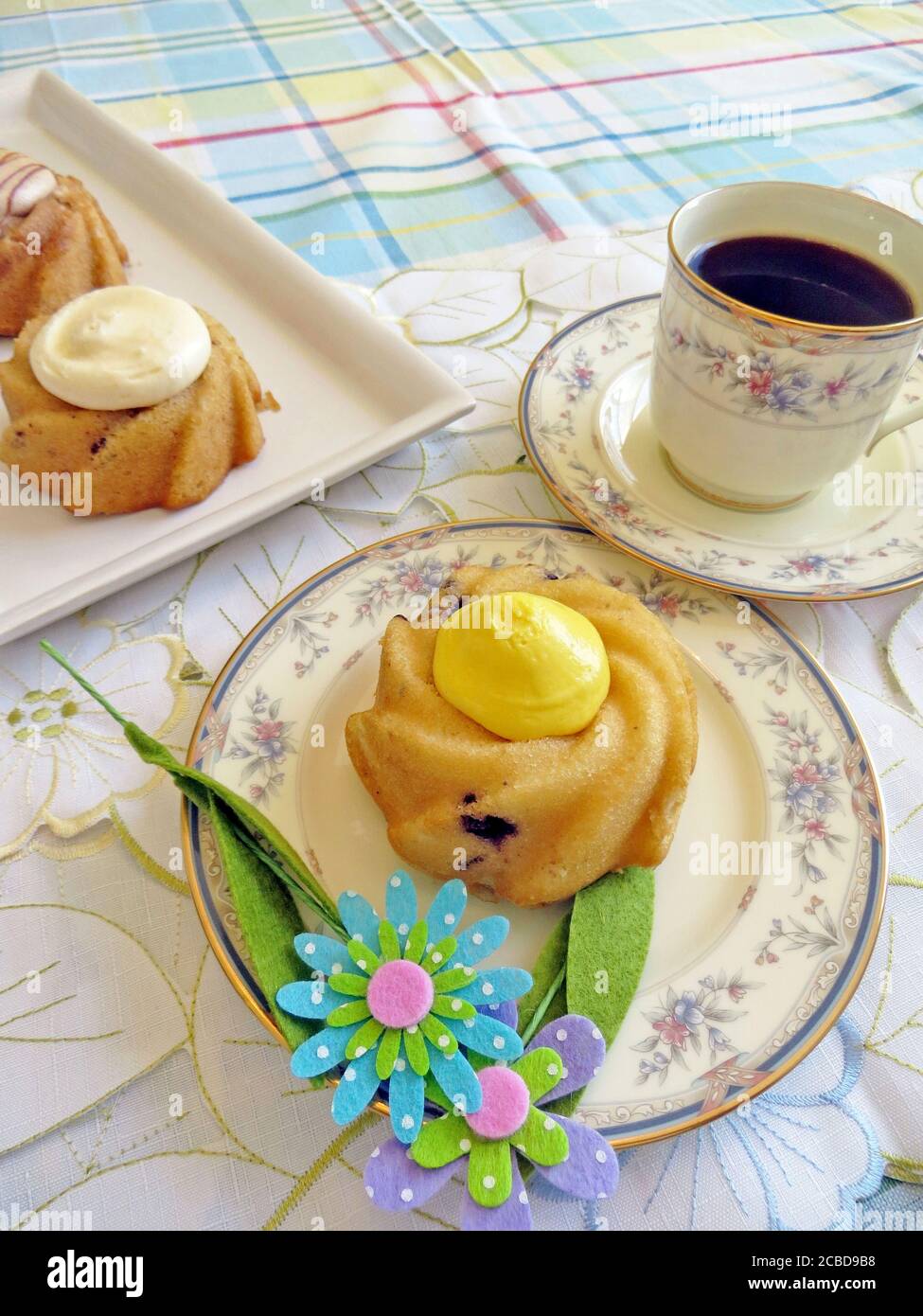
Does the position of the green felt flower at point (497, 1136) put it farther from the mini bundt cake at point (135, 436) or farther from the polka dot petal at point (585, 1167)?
the mini bundt cake at point (135, 436)

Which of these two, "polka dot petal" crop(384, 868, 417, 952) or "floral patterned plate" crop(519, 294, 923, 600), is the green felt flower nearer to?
"polka dot petal" crop(384, 868, 417, 952)

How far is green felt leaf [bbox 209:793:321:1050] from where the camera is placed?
56 centimetres

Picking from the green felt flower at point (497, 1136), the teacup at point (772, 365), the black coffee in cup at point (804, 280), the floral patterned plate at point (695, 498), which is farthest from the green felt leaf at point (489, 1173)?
the black coffee in cup at point (804, 280)

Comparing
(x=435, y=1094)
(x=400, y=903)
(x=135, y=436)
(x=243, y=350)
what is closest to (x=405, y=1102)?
(x=435, y=1094)

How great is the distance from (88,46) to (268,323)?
2.97ft

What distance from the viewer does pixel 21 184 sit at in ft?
3.64

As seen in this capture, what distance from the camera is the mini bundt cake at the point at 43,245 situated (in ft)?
3.62

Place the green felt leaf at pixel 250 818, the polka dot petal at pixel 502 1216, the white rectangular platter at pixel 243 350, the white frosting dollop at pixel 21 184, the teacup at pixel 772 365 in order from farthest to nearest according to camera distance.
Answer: the white frosting dollop at pixel 21 184 < the white rectangular platter at pixel 243 350 < the teacup at pixel 772 365 < the green felt leaf at pixel 250 818 < the polka dot petal at pixel 502 1216

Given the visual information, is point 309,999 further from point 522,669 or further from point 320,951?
point 522,669

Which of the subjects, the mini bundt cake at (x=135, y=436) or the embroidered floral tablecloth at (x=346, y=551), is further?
the mini bundt cake at (x=135, y=436)

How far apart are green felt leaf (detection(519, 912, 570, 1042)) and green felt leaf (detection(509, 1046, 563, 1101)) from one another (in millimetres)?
25

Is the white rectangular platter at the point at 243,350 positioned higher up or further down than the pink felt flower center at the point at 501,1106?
higher up

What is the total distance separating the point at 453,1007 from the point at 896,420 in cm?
69

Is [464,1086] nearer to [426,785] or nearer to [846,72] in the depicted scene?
[426,785]
